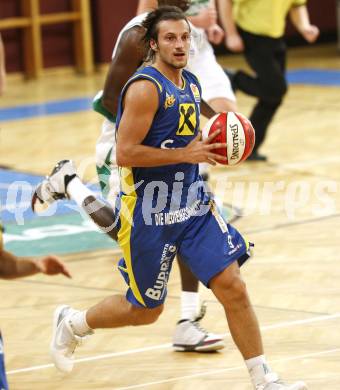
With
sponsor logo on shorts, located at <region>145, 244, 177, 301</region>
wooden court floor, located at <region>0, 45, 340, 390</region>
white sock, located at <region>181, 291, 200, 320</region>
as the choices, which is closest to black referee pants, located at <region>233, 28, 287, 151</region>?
wooden court floor, located at <region>0, 45, 340, 390</region>

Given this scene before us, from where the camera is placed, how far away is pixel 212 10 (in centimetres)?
801

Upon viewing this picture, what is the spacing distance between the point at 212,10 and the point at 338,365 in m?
3.34

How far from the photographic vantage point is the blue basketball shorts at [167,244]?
203 inches

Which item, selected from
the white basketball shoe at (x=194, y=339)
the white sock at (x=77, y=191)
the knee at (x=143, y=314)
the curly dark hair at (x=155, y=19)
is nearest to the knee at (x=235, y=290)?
the knee at (x=143, y=314)

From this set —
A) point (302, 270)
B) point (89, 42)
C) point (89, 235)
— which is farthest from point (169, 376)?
point (89, 42)

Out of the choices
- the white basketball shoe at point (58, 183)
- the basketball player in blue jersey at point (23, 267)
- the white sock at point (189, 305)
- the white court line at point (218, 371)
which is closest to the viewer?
the basketball player in blue jersey at point (23, 267)

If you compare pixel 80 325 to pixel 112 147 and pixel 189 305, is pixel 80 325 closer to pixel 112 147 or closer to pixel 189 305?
pixel 189 305

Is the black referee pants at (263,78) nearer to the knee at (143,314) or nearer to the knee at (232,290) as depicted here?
the knee at (143,314)

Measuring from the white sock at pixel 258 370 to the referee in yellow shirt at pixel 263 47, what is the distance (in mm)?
5929

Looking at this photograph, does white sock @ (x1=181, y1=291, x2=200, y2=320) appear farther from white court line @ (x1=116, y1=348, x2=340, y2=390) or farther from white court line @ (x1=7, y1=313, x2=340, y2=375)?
white court line @ (x1=116, y1=348, x2=340, y2=390)

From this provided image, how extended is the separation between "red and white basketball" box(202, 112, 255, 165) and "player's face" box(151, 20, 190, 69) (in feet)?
1.03

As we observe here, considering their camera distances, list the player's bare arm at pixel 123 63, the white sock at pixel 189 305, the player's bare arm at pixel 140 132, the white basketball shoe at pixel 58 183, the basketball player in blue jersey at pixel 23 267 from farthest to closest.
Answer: the white basketball shoe at pixel 58 183 < the player's bare arm at pixel 123 63 < the white sock at pixel 189 305 < the player's bare arm at pixel 140 132 < the basketball player in blue jersey at pixel 23 267

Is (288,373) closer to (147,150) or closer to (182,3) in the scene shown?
(147,150)

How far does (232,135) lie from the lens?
5168 mm
